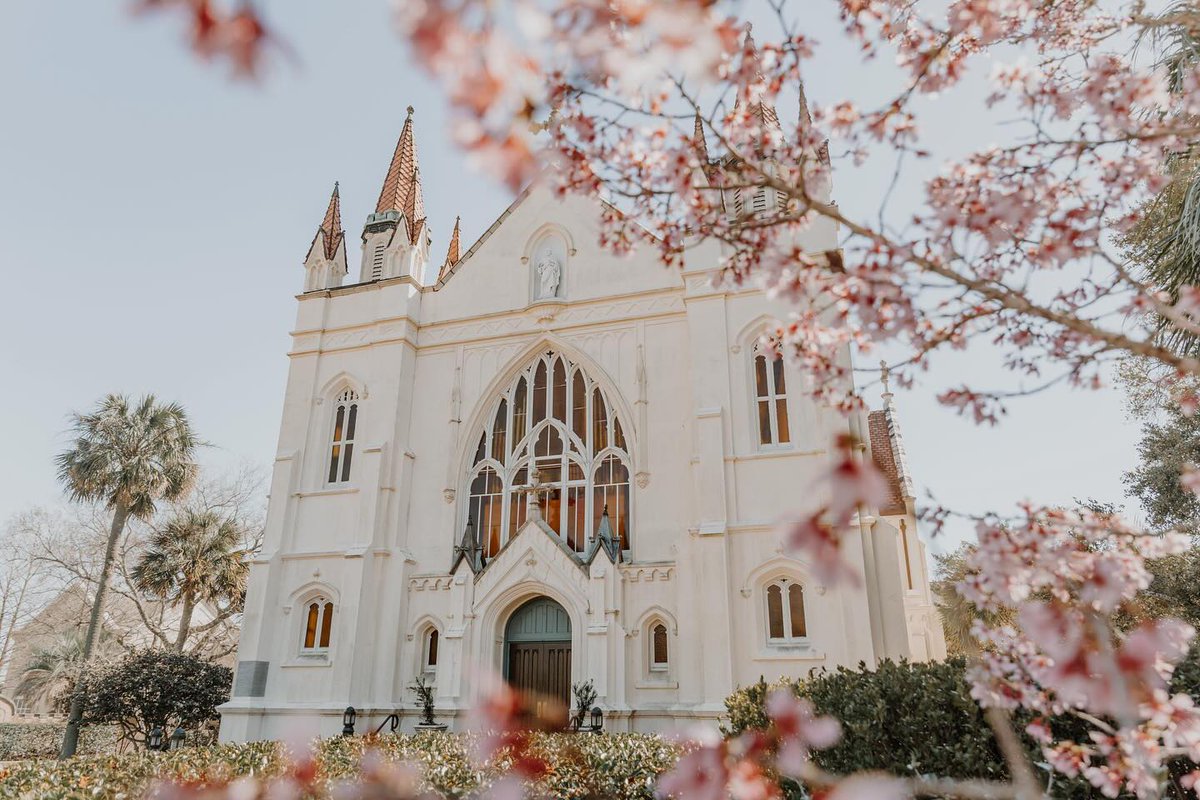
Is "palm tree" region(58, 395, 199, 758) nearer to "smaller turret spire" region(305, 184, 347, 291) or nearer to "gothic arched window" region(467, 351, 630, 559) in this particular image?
"smaller turret spire" region(305, 184, 347, 291)

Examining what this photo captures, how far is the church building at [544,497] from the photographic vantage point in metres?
14.5

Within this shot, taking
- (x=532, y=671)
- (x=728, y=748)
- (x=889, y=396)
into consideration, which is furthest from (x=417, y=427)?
(x=728, y=748)

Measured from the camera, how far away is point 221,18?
62.5 inches

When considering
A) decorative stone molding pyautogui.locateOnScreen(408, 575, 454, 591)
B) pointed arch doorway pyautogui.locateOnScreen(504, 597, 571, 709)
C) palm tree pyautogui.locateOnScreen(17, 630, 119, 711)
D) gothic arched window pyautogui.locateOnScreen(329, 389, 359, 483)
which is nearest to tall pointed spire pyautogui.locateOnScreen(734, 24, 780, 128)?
pointed arch doorway pyautogui.locateOnScreen(504, 597, 571, 709)

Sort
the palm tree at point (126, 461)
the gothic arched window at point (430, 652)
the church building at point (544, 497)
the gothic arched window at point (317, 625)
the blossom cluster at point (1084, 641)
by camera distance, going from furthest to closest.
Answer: the palm tree at point (126, 461), the gothic arched window at point (317, 625), the gothic arched window at point (430, 652), the church building at point (544, 497), the blossom cluster at point (1084, 641)

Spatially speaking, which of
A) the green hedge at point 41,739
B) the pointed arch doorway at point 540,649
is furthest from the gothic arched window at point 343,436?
the green hedge at point 41,739

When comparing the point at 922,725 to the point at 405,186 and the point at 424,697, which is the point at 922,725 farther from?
the point at 405,186

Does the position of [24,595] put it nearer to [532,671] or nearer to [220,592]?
[220,592]

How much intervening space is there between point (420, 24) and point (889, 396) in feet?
80.9

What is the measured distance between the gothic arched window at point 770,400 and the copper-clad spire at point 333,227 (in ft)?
40.3

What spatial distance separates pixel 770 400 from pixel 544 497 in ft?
17.9

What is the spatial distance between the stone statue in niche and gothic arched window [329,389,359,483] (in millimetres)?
5435

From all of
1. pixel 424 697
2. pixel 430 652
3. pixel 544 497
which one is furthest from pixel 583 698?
pixel 544 497

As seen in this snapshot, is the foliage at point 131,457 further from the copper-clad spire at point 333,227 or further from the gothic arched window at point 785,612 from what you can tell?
the gothic arched window at point 785,612
